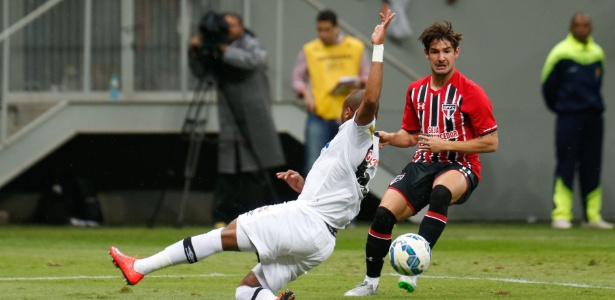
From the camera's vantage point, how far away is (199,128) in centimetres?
1630

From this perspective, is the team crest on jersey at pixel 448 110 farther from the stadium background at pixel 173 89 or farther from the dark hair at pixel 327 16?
the stadium background at pixel 173 89

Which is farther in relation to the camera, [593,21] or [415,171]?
[593,21]

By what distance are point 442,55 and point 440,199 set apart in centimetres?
105

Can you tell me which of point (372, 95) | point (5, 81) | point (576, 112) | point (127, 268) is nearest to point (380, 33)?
point (372, 95)

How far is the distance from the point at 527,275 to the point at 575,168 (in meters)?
6.30

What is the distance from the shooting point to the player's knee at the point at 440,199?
8773 mm

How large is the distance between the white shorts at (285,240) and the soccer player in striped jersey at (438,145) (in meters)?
1.12

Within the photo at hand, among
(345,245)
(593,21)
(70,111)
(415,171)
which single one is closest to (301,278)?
(415,171)

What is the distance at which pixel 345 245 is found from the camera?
535 inches

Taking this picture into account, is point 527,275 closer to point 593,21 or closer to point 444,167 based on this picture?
point 444,167

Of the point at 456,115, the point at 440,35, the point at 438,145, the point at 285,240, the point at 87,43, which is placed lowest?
the point at 285,240

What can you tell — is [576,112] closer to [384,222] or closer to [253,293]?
[384,222]

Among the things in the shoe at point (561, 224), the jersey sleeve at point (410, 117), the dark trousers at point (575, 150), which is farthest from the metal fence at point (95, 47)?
the jersey sleeve at point (410, 117)

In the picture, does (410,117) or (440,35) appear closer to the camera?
(440,35)
